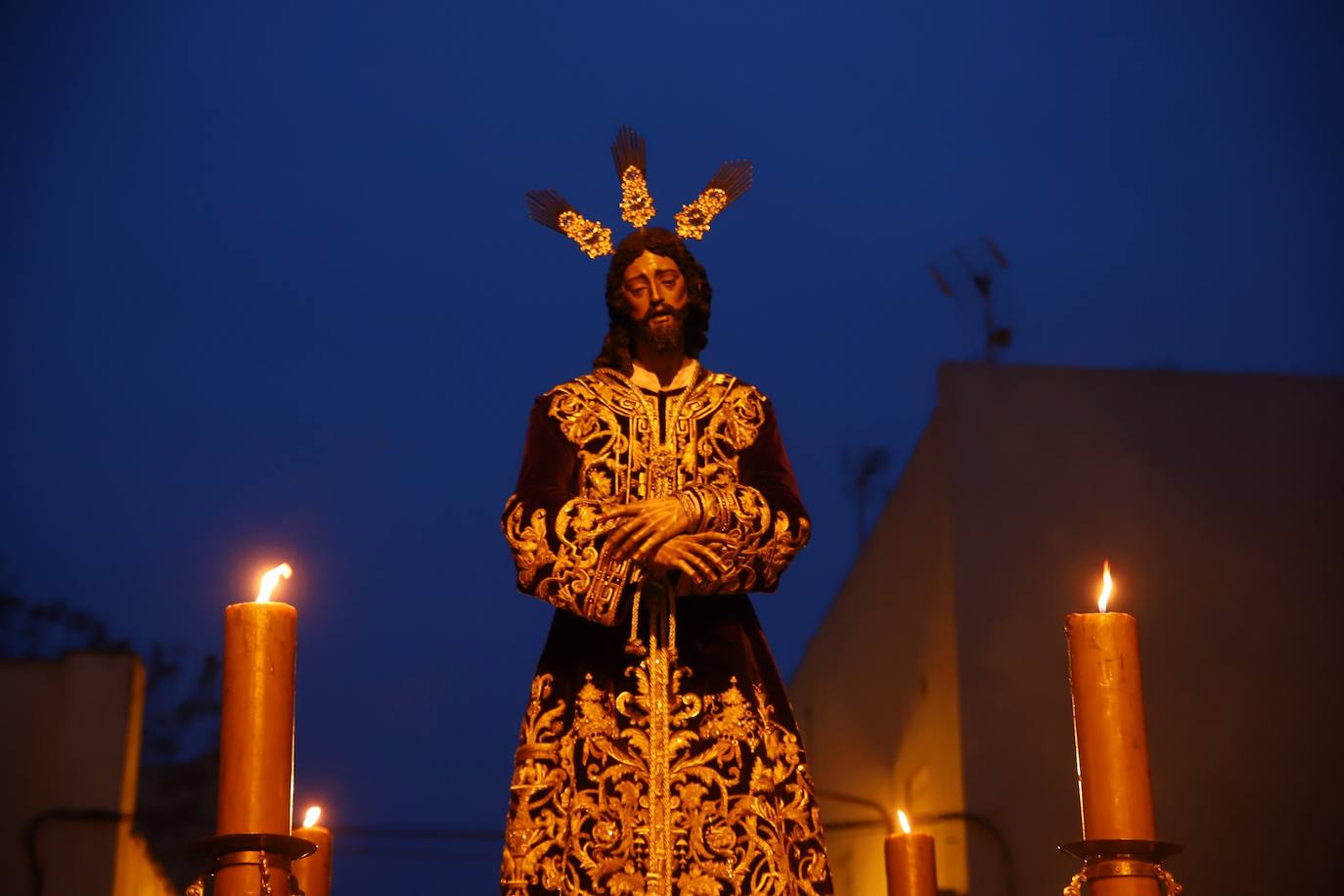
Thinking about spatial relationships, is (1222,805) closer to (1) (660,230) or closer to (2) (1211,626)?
(2) (1211,626)

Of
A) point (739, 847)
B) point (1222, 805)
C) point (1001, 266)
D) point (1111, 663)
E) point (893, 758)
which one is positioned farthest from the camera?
point (1001, 266)

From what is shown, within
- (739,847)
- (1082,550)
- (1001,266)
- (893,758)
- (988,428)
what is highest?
(1001,266)

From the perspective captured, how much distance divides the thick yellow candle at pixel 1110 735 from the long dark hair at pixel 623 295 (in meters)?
1.36

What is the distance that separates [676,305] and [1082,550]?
183 inches

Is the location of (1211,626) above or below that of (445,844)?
above

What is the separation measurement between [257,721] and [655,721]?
4.01ft

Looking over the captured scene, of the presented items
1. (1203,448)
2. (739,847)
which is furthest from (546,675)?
(1203,448)

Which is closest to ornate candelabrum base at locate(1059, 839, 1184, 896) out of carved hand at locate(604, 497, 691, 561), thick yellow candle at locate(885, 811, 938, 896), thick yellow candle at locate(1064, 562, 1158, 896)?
thick yellow candle at locate(1064, 562, 1158, 896)

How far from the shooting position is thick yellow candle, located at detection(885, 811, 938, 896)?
11.8 ft

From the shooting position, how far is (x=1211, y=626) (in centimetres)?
784

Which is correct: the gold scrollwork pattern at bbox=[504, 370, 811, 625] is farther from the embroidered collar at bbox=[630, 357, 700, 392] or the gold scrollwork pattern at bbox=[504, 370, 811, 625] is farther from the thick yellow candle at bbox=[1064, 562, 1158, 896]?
the thick yellow candle at bbox=[1064, 562, 1158, 896]

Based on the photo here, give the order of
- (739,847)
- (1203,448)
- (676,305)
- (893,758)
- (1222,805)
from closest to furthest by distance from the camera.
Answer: (739,847)
(676,305)
(1222,805)
(1203,448)
(893,758)

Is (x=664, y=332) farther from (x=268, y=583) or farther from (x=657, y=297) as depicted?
(x=268, y=583)

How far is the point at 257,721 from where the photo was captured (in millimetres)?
2256
